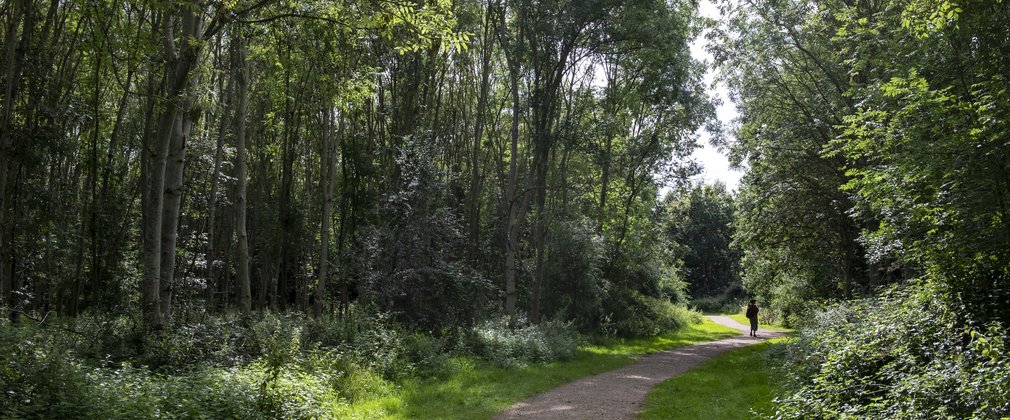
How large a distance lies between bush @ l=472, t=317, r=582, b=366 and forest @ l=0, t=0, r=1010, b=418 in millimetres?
108

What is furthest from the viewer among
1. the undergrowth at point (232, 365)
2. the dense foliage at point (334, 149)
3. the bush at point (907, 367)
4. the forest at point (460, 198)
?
the dense foliage at point (334, 149)

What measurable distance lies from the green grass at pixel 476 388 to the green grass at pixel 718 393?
2.20m

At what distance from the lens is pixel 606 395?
452 inches

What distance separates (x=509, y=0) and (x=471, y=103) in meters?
8.17

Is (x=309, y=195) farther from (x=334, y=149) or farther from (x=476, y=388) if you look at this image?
(x=476, y=388)

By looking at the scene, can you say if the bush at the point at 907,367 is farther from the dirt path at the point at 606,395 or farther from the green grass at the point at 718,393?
the dirt path at the point at 606,395

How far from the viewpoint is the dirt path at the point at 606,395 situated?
9664mm

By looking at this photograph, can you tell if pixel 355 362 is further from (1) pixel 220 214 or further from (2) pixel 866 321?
(1) pixel 220 214

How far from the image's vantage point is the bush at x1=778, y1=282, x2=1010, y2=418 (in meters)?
6.38

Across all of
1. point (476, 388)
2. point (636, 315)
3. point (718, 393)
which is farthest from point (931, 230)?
point (636, 315)

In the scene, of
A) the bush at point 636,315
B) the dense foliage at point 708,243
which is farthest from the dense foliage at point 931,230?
the dense foliage at point 708,243

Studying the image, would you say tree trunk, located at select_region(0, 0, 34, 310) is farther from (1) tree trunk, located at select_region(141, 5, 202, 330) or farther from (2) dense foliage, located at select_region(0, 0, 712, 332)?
(1) tree trunk, located at select_region(141, 5, 202, 330)

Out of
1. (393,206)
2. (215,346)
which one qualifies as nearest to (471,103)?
(393,206)

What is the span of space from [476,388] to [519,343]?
4.60 meters
